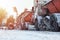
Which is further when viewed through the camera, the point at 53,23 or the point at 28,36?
the point at 53,23

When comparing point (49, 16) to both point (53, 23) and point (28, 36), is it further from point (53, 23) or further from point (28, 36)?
point (28, 36)

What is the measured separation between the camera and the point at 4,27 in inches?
93.4

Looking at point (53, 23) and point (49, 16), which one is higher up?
point (49, 16)

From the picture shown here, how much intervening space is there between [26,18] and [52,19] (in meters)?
0.38

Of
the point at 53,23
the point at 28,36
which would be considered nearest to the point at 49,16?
the point at 53,23

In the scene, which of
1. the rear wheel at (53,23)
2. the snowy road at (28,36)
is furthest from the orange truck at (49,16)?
the snowy road at (28,36)

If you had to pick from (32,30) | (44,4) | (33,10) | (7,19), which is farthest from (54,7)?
(7,19)

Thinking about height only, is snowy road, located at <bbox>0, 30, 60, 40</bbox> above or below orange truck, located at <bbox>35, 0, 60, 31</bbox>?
below

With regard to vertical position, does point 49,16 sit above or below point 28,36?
above

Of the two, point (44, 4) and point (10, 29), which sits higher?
point (44, 4)

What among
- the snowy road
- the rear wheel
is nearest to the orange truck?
the rear wheel

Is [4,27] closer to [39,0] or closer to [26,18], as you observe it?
[26,18]

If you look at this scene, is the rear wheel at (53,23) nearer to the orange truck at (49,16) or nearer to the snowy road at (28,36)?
the orange truck at (49,16)

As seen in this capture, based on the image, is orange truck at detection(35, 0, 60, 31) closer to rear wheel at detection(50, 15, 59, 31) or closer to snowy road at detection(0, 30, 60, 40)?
rear wheel at detection(50, 15, 59, 31)
